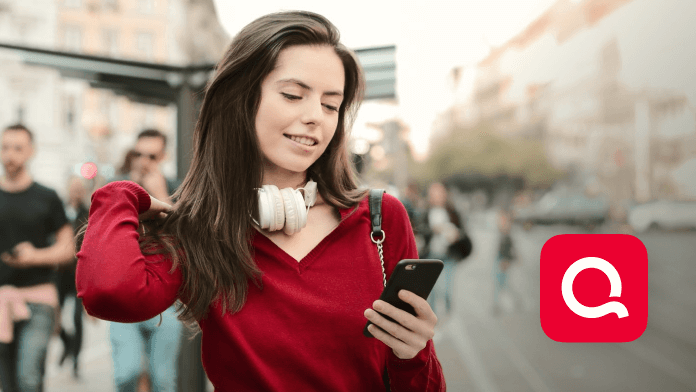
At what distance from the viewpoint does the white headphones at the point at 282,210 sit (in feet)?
3.97

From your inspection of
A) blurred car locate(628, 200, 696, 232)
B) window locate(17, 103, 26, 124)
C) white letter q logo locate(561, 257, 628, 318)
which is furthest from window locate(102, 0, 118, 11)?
window locate(17, 103, 26, 124)

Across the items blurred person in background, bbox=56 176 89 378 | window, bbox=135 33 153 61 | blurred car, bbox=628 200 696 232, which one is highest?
window, bbox=135 33 153 61

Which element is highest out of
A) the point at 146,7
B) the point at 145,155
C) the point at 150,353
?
the point at 146,7

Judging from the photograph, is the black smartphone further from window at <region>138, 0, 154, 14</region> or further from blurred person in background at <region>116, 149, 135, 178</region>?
window at <region>138, 0, 154, 14</region>

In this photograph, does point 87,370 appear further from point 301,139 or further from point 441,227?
point 301,139

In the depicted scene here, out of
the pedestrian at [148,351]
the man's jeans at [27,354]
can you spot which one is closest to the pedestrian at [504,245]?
the pedestrian at [148,351]

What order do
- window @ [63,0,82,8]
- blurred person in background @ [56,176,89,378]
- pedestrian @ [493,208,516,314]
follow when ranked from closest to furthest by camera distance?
blurred person in background @ [56,176,89,378]
window @ [63,0,82,8]
pedestrian @ [493,208,516,314]

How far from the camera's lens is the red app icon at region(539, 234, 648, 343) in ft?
11.4

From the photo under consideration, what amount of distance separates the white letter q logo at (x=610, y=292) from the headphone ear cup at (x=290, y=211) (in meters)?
2.81

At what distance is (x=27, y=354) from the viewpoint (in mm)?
3086

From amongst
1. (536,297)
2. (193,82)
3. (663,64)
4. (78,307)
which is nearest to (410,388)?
(193,82)

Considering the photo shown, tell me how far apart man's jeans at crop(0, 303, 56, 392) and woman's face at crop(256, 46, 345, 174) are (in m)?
2.43

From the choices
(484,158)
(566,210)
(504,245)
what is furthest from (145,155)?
(484,158)

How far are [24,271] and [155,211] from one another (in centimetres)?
231
